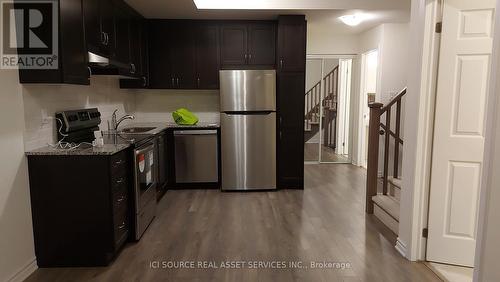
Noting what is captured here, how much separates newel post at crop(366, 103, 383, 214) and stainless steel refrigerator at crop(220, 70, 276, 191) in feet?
4.36

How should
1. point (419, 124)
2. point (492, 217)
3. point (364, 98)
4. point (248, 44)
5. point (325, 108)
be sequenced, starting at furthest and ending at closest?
point (325, 108) < point (364, 98) < point (248, 44) < point (419, 124) < point (492, 217)

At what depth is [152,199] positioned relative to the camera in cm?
355

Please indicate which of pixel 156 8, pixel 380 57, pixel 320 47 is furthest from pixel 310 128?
pixel 156 8

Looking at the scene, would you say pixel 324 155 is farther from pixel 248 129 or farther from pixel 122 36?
pixel 122 36

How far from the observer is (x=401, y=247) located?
9.39ft

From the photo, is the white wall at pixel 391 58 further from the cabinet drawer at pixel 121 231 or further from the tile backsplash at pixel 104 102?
the cabinet drawer at pixel 121 231

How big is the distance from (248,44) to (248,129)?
1217 millimetres

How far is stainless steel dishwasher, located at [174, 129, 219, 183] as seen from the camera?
469cm

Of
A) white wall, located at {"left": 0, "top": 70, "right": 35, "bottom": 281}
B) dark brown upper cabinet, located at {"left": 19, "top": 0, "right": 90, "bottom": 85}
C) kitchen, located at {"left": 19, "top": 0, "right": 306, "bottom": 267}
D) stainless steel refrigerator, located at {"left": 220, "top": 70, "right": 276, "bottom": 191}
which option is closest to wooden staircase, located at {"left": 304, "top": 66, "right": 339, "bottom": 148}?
kitchen, located at {"left": 19, "top": 0, "right": 306, "bottom": 267}

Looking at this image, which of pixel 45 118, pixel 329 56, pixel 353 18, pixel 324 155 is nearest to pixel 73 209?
pixel 45 118

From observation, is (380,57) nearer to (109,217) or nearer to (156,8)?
(156,8)

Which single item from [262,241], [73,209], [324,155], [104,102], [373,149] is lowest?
[262,241]

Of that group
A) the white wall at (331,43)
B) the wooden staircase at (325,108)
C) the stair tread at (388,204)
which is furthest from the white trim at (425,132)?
the wooden staircase at (325,108)

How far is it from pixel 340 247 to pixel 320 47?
415 cm
